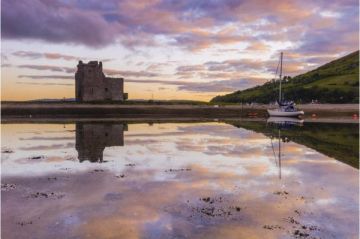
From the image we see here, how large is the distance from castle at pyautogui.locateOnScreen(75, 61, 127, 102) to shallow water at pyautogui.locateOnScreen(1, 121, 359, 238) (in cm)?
7522

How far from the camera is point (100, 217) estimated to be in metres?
14.3

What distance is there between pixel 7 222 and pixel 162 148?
19953 mm

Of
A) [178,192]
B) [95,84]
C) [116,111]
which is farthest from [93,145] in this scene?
[95,84]

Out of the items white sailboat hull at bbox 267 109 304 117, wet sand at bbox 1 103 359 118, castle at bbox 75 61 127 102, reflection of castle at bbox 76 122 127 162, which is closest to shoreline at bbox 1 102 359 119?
wet sand at bbox 1 103 359 118

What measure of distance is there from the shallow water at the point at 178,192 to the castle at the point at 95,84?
2961 inches

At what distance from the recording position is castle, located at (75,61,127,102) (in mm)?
106938

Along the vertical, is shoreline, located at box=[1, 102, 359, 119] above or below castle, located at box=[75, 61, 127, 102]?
below

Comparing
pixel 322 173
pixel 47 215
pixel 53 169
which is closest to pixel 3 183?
pixel 53 169

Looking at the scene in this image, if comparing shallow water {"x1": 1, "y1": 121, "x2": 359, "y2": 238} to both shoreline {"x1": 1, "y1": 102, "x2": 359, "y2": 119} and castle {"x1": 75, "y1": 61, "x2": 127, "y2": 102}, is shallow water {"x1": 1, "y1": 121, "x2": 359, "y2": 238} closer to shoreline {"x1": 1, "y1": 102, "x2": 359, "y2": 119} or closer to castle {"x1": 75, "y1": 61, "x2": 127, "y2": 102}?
shoreline {"x1": 1, "y1": 102, "x2": 359, "y2": 119}

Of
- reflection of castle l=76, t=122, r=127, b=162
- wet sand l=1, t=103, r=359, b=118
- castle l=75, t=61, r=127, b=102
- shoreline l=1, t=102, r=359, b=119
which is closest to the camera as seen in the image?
reflection of castle l=76, t=122, r=127, b=162

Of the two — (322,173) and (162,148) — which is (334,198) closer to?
(322,173)

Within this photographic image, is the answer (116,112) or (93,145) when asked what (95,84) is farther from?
(93,145)

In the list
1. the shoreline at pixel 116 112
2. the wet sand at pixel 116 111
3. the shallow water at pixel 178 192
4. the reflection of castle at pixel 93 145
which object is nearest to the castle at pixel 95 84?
the shoreline at pixel 116 112

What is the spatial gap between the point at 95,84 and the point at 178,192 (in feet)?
304
